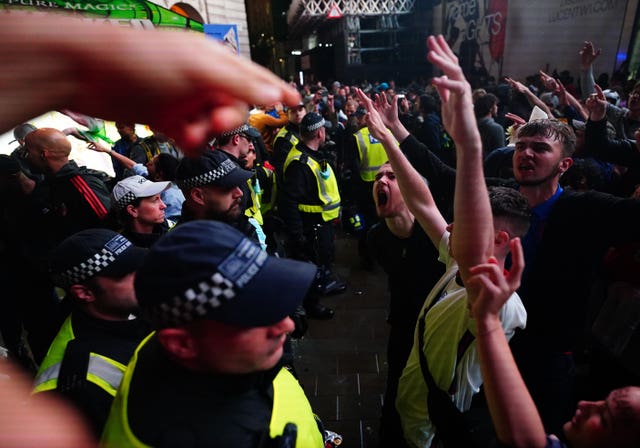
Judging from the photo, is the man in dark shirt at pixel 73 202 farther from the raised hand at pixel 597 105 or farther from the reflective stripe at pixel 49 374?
the raised hand at pixel 597 105

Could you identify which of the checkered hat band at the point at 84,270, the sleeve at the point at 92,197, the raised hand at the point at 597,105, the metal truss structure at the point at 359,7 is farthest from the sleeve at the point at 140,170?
the metal truss structure at the point at 359,7

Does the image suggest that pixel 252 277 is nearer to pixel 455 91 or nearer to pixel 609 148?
pixel 455 91

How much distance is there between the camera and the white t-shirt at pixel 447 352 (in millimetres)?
1622

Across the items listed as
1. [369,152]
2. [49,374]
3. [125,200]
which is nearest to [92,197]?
[125,200]

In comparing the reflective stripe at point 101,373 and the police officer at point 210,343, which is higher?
the police officer at point 210,343

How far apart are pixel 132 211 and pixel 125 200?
9cm

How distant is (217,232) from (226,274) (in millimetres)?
138

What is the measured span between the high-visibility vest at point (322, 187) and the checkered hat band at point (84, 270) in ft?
9.32

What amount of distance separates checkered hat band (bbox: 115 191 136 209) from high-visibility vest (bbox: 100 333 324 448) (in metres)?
1.70

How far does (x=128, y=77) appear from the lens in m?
0.49

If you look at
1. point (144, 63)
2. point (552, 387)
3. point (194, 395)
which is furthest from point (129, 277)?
point (552, 387)

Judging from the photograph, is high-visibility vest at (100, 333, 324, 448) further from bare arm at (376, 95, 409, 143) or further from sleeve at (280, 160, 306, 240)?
sleeve at (280, 160, 306, 240)

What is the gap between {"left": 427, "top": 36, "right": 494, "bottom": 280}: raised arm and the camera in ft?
4.02

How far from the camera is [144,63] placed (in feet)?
1.61
